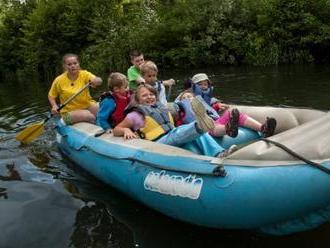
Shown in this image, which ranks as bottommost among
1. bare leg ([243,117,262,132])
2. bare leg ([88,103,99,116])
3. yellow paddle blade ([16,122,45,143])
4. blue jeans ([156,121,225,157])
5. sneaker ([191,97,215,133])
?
yellow paddle blade ([16,122,45,143])

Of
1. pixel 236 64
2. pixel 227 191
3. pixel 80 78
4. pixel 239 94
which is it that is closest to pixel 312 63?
pixel 236 64

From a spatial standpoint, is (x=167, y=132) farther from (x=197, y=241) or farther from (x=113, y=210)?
(x=197, y=241)

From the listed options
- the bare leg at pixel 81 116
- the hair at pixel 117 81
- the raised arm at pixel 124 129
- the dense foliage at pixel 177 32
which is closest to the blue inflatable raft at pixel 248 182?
the raised arm at pixel 124 129

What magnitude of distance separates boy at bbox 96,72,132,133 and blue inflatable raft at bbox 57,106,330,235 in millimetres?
1164

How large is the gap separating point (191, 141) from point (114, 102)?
1.31 metres

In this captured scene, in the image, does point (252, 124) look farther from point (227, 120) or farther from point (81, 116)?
point (81, 116)

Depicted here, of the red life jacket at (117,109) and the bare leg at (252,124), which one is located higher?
the red life jacket at (117,109)

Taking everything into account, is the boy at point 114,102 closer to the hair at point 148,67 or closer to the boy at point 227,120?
the hair at point 148,67

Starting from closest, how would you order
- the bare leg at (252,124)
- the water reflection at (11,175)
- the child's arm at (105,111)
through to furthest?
the bare leg at (252,124) → the child's arm at (105,111) → the water reflection at (11,175)

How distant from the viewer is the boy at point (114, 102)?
195 inches

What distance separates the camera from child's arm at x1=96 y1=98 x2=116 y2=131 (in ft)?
16.2

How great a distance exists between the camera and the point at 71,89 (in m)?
6.17

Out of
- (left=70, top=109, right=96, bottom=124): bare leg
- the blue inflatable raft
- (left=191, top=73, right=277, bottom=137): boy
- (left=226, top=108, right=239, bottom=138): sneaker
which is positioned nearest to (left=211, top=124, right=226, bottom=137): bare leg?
(left=191, top=73, right=277, bottom=137): boy

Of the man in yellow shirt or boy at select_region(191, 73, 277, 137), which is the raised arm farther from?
the man in yellow shirt
